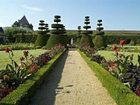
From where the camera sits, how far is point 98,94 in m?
10.6

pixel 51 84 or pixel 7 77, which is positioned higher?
pixel 7 77

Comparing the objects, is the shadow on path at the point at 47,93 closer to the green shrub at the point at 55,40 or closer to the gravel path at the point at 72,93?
the gravel path at the point at 72,93

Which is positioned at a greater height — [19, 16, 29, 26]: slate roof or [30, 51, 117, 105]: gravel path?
→ [19, 16, 29, 26]: slate roof

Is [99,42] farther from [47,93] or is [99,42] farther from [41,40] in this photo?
[47,93]

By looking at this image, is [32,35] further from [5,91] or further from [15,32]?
[5,91]

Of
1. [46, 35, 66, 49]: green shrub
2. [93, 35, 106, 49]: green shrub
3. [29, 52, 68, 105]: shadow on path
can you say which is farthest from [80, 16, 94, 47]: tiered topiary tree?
[29, 52, 68, 105]: shadow on path

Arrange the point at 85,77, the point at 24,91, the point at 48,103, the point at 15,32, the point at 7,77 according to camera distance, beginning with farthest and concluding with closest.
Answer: the point at 15,32, the point at 85,77, the point at 7,77, the point at 48,103, the point at 24,91

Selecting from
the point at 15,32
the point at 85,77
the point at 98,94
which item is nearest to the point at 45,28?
the point at 15,32

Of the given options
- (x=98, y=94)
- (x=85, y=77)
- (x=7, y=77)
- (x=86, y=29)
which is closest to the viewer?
(x=7, y=77)

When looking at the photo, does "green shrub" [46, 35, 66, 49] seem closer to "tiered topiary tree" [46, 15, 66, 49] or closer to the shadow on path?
"tiered topiary tree" [46, 15, 66, 49]

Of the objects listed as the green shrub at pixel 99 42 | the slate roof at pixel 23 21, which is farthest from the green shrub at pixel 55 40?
the slate roof at pixel 23 21

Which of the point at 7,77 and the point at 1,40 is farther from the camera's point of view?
the point at 1,40

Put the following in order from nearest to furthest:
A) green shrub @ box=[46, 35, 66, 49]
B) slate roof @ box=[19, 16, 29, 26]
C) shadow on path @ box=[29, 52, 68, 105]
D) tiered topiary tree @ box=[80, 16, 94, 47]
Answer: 1. shadow on path @ box=[29, 52, 68, 105]
2. green shrub @ box=[46, 35, 66, 49]
3. tiered topiary tree @ box=[80, 16, 94, 47]
4. slate roof @ box=[19, 16, 29, 26]

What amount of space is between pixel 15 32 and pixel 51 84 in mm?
61504
